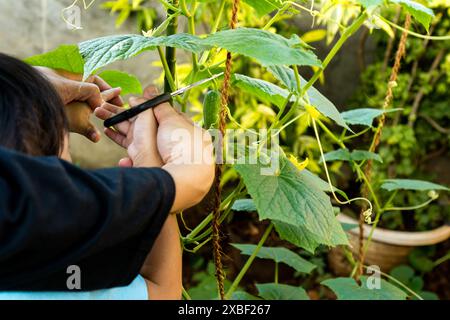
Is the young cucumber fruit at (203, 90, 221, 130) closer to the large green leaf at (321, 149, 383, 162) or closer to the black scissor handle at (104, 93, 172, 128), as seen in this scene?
the black scissor handle at (104, 93, 172, 128)

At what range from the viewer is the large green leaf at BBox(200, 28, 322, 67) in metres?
0.55

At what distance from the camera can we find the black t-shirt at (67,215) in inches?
17.5

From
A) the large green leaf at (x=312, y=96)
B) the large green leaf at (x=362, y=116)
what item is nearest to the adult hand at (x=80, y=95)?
the large green leaf at (x=312, y=96)

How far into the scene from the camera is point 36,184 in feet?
1.49

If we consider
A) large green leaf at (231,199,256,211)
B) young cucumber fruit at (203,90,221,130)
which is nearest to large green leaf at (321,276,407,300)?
large green leaf at (231,199,256,211)

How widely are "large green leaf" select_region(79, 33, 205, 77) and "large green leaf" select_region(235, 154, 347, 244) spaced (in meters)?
0.17

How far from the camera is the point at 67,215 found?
0.46 m

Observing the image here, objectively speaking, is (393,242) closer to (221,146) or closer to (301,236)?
(301,236)

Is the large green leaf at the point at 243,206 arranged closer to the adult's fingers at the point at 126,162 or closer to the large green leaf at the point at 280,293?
the large green leaf at the point at 280,293

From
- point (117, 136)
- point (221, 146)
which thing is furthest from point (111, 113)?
point (221, 146)
